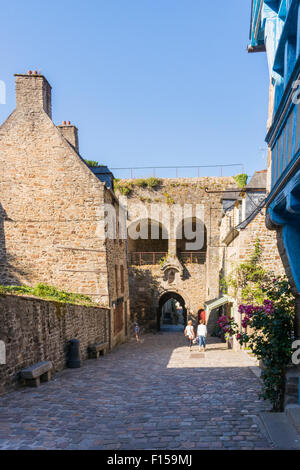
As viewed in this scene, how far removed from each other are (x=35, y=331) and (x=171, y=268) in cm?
1443

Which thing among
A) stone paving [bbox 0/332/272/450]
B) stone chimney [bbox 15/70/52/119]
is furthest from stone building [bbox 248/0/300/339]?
stone chimney [bbox 15/70/52/119]

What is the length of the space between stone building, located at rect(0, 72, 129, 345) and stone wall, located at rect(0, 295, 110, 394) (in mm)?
2580

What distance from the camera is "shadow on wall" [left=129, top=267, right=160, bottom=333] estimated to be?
2112cm

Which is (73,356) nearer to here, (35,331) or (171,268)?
(35,331)

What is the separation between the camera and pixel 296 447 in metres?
3.48

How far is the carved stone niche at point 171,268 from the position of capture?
20.8m

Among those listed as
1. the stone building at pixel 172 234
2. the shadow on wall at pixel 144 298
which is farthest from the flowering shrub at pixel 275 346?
the shadow on wall at pixel 144 298

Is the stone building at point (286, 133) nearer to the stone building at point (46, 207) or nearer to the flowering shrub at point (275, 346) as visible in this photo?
the flowering shrub at point (275, 346)

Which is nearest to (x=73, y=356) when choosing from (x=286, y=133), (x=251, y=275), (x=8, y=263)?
(x=8, y=263)

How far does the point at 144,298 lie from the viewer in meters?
21.2

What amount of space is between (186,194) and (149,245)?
5.13m

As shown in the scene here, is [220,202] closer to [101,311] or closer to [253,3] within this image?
[101,311]

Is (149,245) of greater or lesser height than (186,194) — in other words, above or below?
below

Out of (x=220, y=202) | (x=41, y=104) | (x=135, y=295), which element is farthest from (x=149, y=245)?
(x=41, y=104)
